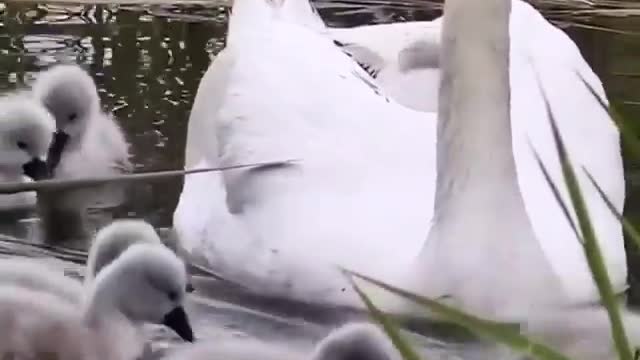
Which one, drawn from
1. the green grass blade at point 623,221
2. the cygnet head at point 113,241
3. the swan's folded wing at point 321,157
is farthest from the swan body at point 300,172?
the green grass blade at point 623,221

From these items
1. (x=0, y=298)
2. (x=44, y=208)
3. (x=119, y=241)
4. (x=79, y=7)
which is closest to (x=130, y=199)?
(x=44, y=208)

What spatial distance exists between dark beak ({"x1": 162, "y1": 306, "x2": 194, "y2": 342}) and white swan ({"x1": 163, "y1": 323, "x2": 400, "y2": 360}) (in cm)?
2

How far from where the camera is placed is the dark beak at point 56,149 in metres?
2.02

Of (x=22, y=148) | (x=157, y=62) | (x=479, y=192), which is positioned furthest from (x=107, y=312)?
(x=157, y=62)

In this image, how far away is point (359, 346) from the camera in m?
1.40

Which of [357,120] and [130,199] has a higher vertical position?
[357,120]

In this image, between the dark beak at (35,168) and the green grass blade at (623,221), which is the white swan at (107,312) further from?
the green grass blade at (623,221)

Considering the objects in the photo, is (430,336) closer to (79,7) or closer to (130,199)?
(130,199)

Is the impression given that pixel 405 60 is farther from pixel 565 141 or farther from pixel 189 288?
pixel 189 288

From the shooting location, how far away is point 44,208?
192 cm

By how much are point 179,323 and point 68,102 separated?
23.8 inches

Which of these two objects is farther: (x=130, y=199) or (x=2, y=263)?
(x=130, y=199)

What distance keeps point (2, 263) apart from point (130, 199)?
0.93 ft

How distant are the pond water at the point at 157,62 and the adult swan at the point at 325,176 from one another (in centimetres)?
6
